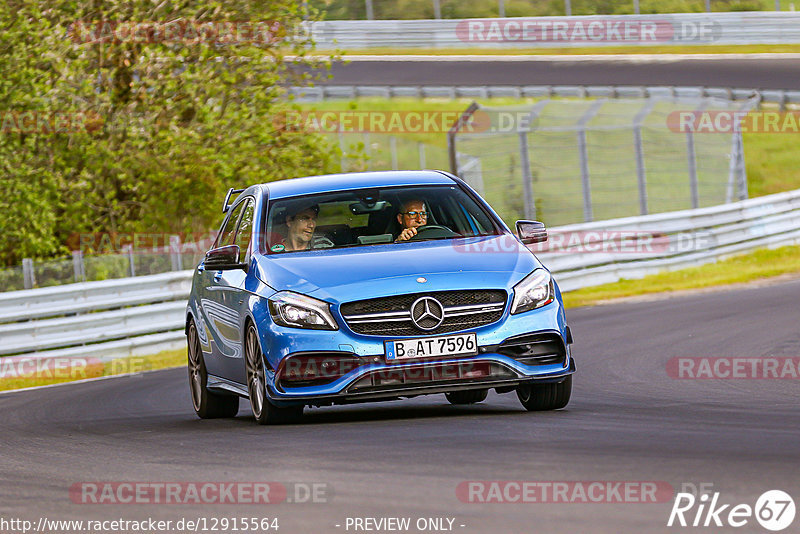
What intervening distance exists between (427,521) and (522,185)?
1963 centimetres

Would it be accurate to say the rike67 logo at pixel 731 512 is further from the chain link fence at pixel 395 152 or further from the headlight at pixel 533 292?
the chain link fence at pixel 395 152

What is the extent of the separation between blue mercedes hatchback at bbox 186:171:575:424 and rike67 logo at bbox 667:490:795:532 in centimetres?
295

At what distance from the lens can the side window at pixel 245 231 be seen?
9930 mm

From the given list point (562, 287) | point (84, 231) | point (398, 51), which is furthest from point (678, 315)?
point (398, 51)

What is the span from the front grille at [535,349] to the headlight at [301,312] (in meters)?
1.03

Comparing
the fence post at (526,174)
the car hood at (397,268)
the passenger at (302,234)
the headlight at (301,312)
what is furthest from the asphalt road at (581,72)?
the headlight at (301,312)

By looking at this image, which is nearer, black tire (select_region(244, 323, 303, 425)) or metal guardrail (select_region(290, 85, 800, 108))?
black tire (select_region(244, 323, 303, 425))

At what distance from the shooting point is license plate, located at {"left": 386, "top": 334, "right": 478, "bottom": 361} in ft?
27.6

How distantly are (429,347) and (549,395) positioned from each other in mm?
1015

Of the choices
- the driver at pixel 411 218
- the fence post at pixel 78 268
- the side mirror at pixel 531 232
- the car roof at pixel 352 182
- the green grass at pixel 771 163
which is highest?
the car roof at pixel 352 182

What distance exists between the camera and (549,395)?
9.05m

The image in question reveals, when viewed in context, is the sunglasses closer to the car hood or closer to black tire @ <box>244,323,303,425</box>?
the car hood

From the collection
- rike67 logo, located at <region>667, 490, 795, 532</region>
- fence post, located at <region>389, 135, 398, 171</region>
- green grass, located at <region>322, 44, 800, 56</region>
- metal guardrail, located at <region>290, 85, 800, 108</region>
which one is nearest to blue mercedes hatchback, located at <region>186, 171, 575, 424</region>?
rike67 logo, located at <region>667, 490, 795, 532</region>

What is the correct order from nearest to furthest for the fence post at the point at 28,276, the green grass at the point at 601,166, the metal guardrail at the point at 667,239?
the fence post at the point at 28,276 → the metal guardrail at the point at 667,239 → the green grass at the point at 601,166
